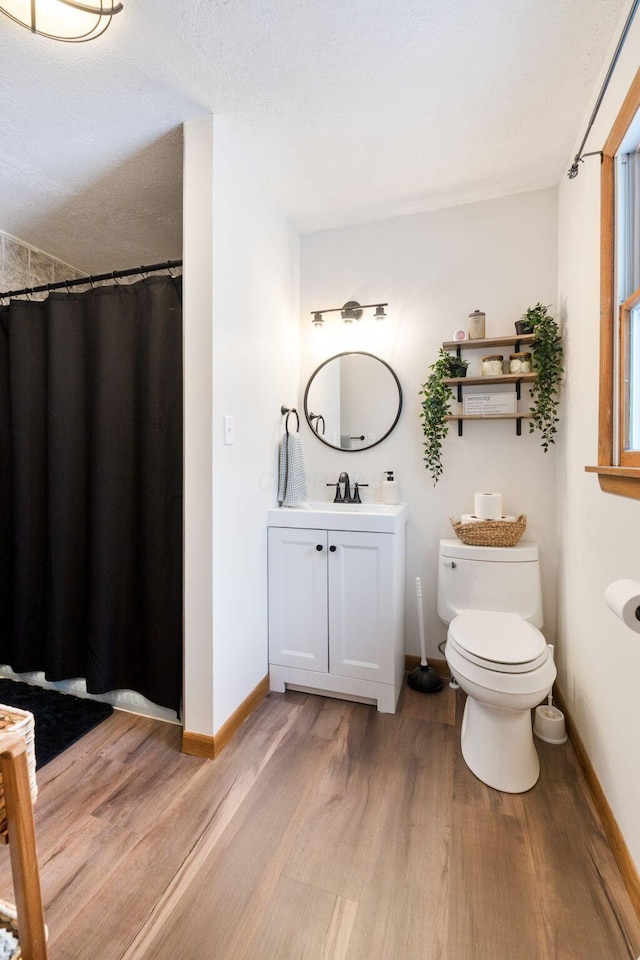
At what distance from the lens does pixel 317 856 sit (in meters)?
1.19

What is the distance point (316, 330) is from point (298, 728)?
2029 mm

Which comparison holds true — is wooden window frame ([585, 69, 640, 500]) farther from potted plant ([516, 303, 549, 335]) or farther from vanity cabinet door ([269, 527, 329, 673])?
Result: vanity cabinet door ([269, 527, 329, 673])

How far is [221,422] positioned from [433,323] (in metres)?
1.29

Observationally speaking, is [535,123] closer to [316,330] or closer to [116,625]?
[316,330]

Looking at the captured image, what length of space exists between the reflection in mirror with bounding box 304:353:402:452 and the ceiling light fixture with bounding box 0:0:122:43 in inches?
59.2

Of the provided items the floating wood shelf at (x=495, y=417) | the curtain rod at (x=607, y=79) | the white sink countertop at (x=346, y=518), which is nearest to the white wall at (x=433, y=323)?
the floating wood shelf at (x=495, y=417)

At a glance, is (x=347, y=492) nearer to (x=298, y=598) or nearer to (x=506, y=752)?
(x=298, y=598)

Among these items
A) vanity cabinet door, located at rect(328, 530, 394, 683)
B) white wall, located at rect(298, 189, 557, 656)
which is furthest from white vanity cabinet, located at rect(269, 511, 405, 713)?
white wall, located at rect(298, 189, 557, 656)

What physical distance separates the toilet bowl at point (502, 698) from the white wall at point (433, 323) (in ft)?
2.19

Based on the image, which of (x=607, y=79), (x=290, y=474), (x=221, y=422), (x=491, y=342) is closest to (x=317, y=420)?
(x=290, y=474)

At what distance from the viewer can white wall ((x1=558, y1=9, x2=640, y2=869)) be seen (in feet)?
3.78

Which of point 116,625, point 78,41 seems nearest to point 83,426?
point 116,625

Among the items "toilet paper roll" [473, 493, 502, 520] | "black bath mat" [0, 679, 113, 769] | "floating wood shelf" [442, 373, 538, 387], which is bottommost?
"black bath mat" [0, 679, 113, 769]

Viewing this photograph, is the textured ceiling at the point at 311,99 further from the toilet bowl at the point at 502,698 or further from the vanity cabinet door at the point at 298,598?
the toilet bowl at the point at 502,698
